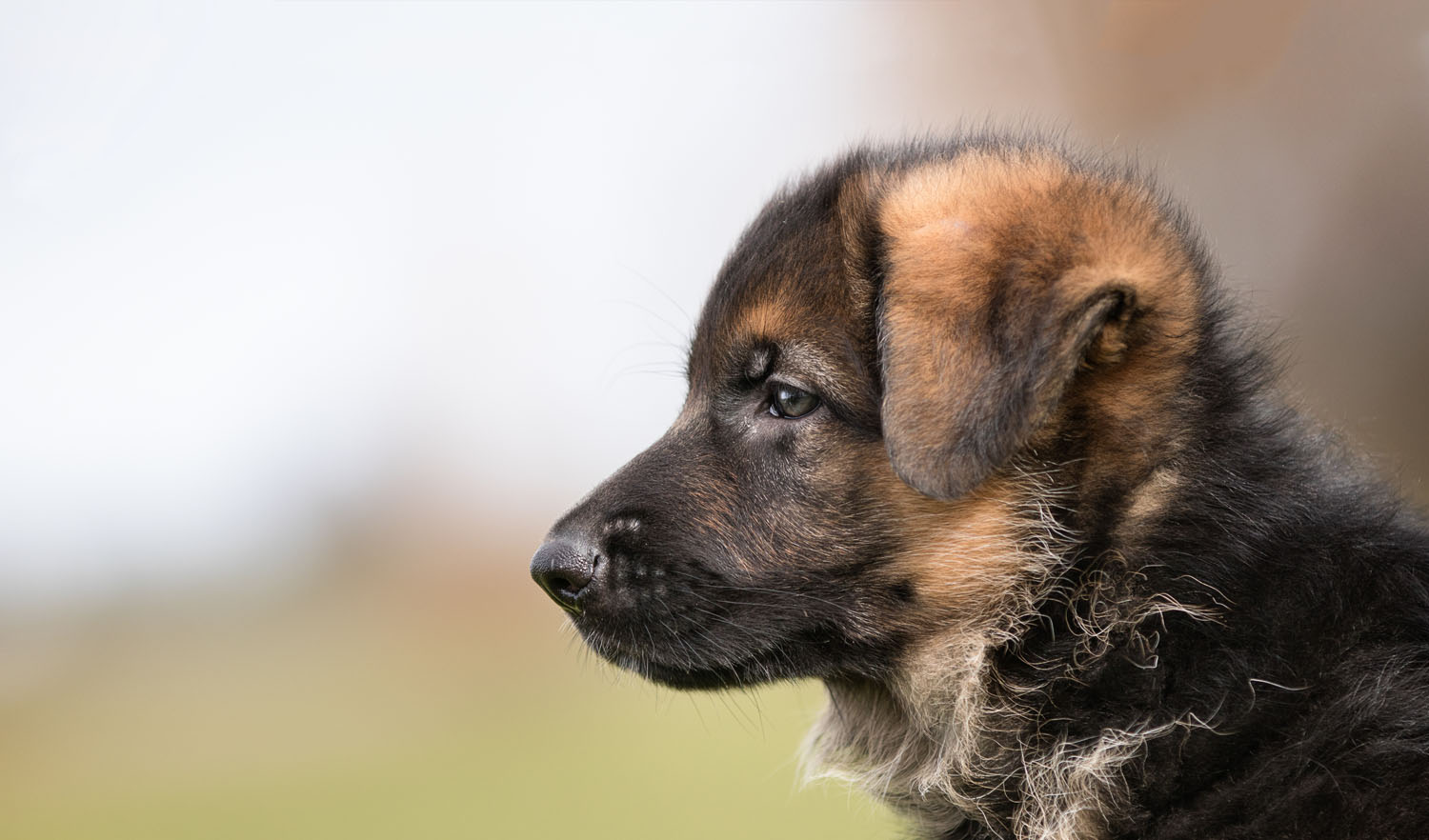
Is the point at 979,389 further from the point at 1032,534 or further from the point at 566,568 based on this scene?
the point at 566,568

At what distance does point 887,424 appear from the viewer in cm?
273

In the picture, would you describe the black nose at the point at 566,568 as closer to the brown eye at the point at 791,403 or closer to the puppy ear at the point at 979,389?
the brown eye at the point at 791,403

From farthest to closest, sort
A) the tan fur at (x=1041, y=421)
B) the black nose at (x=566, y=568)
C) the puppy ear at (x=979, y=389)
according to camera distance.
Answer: the black nose at (x=566, y=568) → the tan fur at (x=1041, y=421) → the puppy ear at (x=979, y=389)

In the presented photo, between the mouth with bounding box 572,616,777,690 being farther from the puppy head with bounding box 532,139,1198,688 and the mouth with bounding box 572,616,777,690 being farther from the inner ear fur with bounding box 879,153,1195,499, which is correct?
the inner ear fur with bounding box 879,153,1195,499

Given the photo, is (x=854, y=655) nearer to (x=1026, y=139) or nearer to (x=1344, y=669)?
(x=1344, y=669)

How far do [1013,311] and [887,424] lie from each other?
395 mm

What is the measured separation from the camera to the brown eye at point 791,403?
3170mm

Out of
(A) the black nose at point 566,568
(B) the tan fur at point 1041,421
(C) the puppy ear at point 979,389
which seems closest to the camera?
(C) the puppy ear at point 979,389

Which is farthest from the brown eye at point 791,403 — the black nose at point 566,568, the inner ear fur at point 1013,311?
the black nose at point 566,568

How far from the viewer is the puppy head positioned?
2.68 meters

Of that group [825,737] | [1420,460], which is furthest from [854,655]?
[1420,460]

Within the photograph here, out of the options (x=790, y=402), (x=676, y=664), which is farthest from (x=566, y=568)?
(x=790, y=402)

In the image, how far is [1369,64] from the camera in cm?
556

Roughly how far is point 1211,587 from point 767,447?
1203 millimetres
